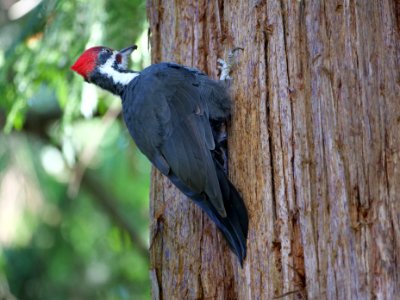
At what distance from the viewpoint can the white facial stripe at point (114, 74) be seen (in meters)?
3.95

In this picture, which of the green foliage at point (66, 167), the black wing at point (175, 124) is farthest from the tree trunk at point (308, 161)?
the green foliage at point (66, 167)

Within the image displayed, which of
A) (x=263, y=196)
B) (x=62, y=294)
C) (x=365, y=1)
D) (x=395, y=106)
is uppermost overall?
(x=365, y=1)

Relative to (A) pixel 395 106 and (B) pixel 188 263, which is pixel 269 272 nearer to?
(B) pixel 188 263

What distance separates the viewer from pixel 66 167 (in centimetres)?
589

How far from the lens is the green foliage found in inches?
185

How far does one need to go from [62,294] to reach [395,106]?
448 centimetres

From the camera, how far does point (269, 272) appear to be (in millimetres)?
2857

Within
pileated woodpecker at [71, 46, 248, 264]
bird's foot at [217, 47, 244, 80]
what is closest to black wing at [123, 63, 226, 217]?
pileated woodpecker at [71, 46, 248, 264]

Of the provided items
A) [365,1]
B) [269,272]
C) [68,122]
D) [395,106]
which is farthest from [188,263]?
[68,122]

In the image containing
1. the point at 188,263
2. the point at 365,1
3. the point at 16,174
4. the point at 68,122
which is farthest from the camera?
the point at 16,174

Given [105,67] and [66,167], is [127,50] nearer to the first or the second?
[105,67]

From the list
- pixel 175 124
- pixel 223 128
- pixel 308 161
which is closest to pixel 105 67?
pixel 175 124

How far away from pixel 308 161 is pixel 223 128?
Answer: 27.2 inches

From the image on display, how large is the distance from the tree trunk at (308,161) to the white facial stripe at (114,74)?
722 mm
